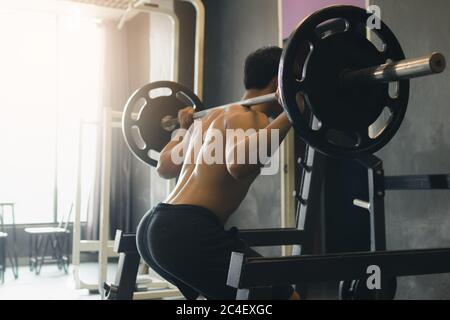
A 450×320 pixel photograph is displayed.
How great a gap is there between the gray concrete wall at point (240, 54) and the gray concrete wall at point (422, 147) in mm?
1216

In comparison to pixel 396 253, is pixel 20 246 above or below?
below

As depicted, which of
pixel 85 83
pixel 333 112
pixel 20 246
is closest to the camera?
pixel 333 112

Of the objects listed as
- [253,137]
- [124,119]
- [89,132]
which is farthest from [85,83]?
[253,137]

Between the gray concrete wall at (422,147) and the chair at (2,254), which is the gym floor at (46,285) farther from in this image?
the gray concrete wall at (422,147)

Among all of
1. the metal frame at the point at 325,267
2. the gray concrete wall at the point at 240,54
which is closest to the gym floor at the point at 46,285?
the gray concrete wall at the point at 240,54

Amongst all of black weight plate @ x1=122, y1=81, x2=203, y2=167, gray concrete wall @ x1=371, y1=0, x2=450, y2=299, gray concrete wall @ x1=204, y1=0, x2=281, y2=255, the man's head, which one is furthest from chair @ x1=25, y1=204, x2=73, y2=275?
the man's head

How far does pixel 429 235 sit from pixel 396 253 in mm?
1069

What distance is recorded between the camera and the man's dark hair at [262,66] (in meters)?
1.87

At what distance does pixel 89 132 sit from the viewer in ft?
23.5

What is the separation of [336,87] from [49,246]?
5.81 m

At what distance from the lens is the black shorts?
5.73 ft

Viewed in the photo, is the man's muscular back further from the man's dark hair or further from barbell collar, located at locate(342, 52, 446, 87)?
barbell collar, located at locate(342, 52, 446, 87)

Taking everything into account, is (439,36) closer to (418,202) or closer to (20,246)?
(418,202)

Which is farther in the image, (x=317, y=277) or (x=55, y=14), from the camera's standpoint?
(x=55, y=14)
